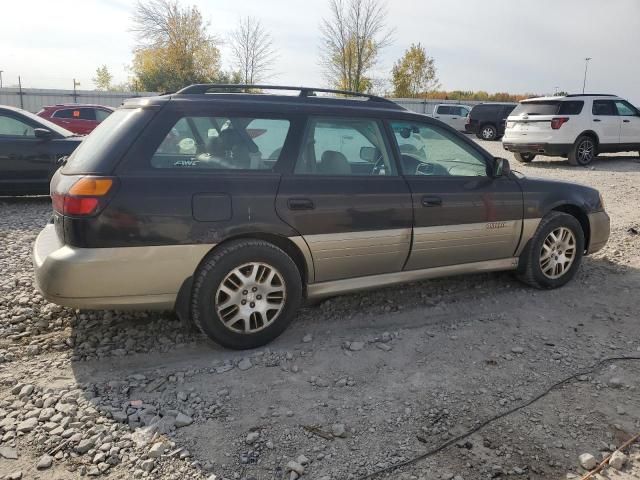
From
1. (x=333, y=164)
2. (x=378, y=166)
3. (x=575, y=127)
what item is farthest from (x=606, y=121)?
(x=333, y=164)

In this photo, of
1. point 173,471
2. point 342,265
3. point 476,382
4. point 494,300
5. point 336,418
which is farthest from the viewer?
point 494,300

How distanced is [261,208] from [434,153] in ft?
5.27

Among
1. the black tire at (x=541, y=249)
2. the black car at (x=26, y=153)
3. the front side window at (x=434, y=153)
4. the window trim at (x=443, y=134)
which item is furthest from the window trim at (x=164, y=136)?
the black car at (x=26, y=153)

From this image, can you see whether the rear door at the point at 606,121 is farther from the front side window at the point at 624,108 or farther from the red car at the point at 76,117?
the red car at the point at 76,117

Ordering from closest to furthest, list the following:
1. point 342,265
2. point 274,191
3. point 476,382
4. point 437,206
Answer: point 476,382, point 274,191, point 342,265, point 437,206

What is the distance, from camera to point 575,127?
42.2ft

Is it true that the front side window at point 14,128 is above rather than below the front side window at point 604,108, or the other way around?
below

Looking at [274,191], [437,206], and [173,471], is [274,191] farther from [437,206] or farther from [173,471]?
[173,471]

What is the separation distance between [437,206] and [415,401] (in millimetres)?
1630

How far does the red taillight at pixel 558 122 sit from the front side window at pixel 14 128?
1137 cm

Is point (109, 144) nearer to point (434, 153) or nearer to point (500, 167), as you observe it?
point (434, 153)

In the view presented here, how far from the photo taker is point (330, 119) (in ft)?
12.4

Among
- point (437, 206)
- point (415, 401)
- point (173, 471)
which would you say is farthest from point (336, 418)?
point (437, 206)

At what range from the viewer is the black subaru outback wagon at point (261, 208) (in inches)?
122
